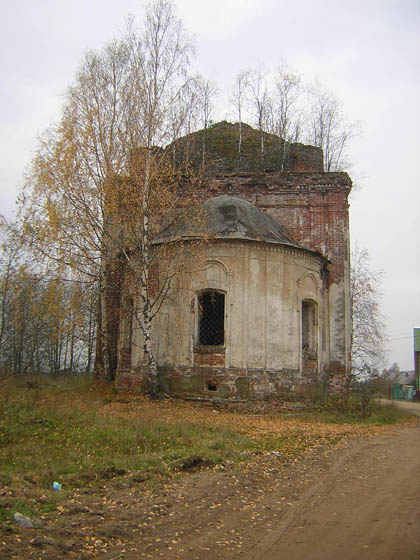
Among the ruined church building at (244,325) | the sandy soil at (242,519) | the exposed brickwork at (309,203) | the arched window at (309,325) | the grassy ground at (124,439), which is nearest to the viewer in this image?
the sandy soil at (242,519)

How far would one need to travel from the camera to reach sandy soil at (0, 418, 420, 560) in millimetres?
5219

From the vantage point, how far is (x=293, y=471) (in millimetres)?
8695

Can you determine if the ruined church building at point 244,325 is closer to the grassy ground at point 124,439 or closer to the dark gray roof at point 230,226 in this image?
the dark gray roof at point 230,226

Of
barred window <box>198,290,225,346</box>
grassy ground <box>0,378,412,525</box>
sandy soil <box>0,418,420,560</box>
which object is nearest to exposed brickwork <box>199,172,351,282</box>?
barred window <box>198,290,225,346</box>

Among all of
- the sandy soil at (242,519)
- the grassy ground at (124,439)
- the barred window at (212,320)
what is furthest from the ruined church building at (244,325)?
the sandy soil at (242,519)

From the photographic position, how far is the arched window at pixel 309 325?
18.1m

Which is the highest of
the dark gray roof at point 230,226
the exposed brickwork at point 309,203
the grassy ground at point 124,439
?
the exposed brickwork at point 309,203

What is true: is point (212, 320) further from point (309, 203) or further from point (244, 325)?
point (309, 203)

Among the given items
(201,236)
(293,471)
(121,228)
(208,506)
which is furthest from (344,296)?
(208,506)

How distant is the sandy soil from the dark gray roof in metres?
8.78

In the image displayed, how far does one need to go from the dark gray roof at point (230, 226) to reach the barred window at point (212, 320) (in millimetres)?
1833

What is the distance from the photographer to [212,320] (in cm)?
1662

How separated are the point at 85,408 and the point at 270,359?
568cm

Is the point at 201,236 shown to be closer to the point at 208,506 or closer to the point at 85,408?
the point at 85,408
